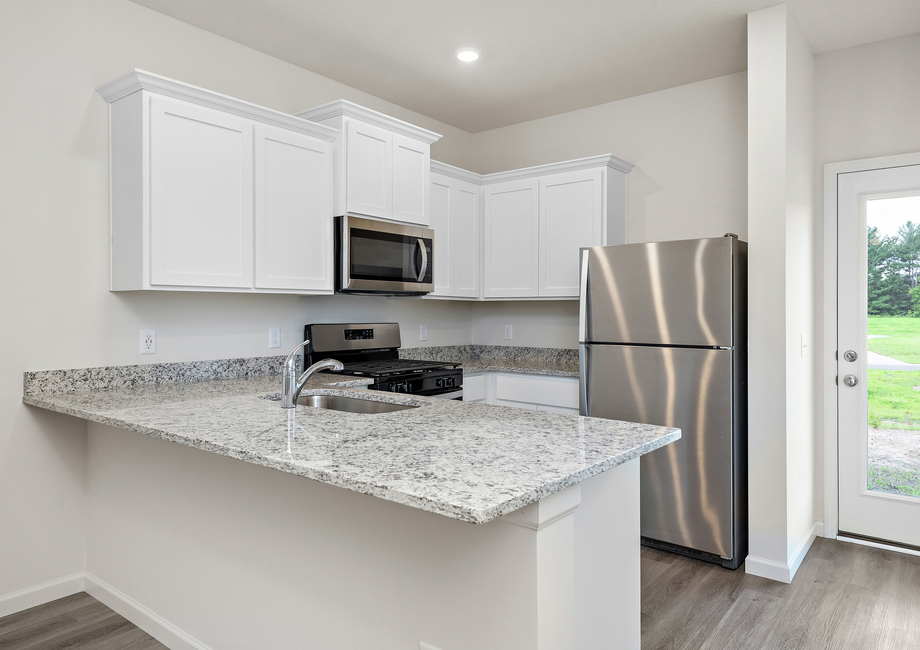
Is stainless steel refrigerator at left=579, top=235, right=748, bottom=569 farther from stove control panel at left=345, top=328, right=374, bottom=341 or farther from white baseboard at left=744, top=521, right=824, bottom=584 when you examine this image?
stove control panel at left=345, top=328, right=374, bottom=341

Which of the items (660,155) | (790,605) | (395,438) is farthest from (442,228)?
(790,605)

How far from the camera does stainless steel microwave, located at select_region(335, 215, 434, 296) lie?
318cm

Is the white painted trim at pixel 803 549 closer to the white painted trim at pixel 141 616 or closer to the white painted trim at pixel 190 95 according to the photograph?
the white painted trim at pixel 141 616

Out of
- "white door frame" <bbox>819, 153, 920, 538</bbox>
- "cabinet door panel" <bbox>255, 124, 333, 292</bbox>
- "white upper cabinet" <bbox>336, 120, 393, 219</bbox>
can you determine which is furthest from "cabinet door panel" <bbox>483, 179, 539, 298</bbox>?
"white door frame" <bbox>819, 153, 920, 538</bbox>

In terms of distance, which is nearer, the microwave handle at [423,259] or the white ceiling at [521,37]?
the white ceiling at [521,37]

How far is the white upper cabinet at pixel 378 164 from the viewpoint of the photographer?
3.15 meters

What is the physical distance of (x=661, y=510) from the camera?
10.00 ft

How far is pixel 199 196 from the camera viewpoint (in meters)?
2.60

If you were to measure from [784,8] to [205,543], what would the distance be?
3342 millimetres

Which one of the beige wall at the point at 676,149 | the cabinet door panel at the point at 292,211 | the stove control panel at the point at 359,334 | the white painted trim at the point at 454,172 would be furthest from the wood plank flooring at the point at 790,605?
the white painted trim at the point at 454,172

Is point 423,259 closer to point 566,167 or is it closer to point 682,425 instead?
point 566,167

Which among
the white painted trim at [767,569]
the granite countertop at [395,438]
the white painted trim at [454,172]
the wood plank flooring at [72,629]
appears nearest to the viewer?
the granite countertop at [395,438]

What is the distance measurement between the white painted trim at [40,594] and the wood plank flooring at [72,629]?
3 centimetres

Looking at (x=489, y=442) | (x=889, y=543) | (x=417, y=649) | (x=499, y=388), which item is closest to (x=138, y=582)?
(x=417, y=649)
